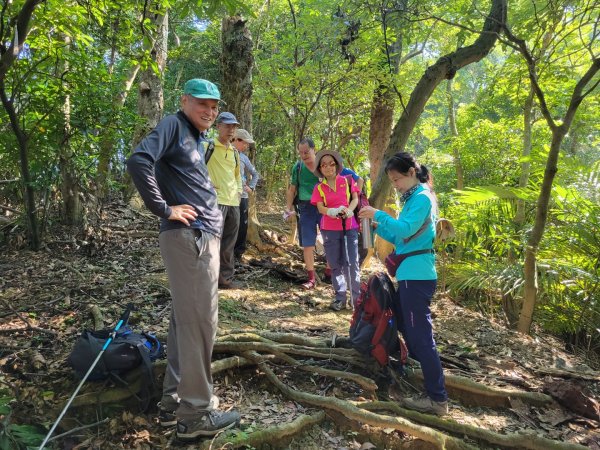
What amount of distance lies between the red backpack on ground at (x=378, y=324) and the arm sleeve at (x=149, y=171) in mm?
1874

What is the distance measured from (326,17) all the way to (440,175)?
1182 centimetres

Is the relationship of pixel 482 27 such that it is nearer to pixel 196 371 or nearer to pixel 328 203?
pixel 328 203

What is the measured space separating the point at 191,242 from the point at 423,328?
1850 mm

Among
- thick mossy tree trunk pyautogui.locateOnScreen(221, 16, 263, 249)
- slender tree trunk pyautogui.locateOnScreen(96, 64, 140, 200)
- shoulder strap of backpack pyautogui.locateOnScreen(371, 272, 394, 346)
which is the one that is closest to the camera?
shoulder strap of backpack pyautogui.locateOnScreen(371, 272, 394, 346)

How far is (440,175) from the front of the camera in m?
18.0

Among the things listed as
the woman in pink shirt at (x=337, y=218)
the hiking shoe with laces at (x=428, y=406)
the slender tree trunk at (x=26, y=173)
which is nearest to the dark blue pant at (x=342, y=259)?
the woman in pink shirt at (x=337, y=218)

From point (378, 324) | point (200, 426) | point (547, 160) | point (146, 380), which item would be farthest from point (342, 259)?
point (200, 426)

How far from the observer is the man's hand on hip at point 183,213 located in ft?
8.06

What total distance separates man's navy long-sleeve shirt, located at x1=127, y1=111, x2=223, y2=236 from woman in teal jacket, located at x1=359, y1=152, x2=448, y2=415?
1336 millimetres

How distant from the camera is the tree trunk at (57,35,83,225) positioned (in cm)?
593

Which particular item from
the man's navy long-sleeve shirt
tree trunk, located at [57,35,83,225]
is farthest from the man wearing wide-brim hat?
the man's navy long-sleeve shirt

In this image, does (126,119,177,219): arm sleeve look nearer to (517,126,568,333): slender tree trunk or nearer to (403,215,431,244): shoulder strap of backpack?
(403,215,431,244): shoulder strap of backpack

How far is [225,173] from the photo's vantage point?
5223mm

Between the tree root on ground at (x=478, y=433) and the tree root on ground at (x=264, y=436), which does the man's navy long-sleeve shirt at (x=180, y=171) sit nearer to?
the tree root on ground at (x=264, y=436)
